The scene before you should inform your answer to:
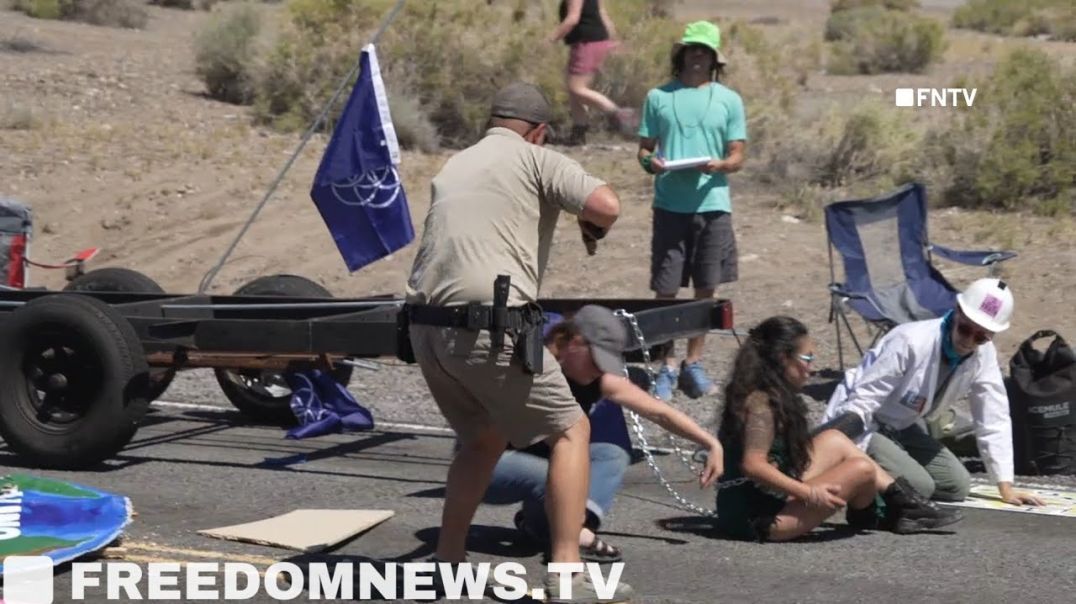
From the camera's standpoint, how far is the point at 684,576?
6.68 metres

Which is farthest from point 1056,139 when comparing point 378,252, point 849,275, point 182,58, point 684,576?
point 182,58

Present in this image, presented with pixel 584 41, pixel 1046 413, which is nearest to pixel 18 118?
pixel 584 41

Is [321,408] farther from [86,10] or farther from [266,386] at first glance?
[86,10]

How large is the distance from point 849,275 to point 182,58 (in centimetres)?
1704

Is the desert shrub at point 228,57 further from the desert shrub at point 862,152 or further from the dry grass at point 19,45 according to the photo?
the desert shrub at point 862,152

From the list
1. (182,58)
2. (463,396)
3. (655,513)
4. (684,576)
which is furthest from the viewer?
(182,58)

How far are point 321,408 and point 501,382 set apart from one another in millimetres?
3917

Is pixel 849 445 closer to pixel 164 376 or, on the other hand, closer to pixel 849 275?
pixel 164 376

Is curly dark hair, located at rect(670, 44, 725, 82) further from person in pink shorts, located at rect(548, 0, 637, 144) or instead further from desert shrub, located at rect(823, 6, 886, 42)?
desert shrub, located at rect(823, 6, 886, 42)

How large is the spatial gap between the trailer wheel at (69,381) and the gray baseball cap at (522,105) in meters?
2.89

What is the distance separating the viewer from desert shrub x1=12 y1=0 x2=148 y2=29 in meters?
31.1

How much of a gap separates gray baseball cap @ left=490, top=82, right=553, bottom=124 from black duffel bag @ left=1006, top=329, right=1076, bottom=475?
373 centimetres

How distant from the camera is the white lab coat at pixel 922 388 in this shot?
7.66m

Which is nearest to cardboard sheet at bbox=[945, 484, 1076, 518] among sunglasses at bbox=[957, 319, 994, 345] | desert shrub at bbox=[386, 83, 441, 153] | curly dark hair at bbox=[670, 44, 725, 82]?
sunglasses at bbox=[957, 319, 994, 345]
